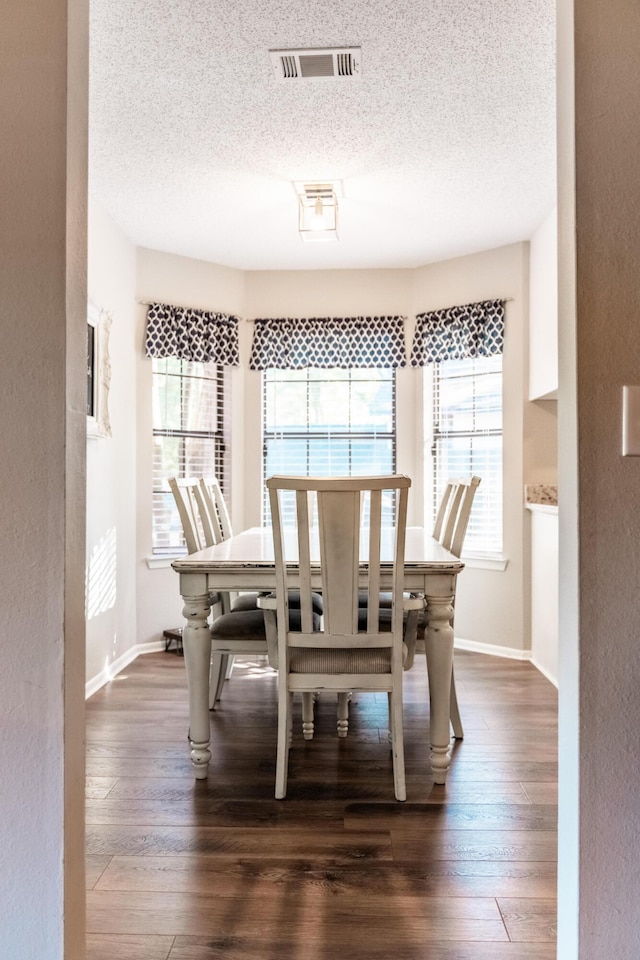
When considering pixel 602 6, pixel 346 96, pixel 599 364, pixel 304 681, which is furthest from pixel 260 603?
pixel 346 96

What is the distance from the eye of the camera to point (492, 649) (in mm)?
4273

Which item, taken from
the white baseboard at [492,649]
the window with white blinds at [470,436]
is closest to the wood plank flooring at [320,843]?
the white baseboard at [492,649]

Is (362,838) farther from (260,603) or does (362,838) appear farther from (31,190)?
(31,190)

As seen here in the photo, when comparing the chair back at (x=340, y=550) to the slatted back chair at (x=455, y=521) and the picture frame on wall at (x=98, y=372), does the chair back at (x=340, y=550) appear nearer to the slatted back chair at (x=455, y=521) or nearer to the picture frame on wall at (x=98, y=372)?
the slatted back chair at (x=455, y=521)

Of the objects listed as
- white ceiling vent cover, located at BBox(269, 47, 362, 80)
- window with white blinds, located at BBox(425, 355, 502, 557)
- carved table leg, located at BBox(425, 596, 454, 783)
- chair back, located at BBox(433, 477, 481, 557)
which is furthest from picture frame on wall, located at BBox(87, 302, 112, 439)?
window with white blinds, located at BBox(425, 355, 502, 557)

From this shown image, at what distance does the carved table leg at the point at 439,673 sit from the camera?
2.33 meters

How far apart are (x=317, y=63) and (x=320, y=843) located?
8.89 feet

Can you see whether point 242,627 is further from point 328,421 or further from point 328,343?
point 328,343

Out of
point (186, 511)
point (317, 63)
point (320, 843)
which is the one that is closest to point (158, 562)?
point (186, 511)

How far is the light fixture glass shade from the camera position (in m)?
3.46

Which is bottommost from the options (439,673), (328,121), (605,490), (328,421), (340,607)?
(439,673)

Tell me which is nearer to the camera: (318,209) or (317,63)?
(317,63)

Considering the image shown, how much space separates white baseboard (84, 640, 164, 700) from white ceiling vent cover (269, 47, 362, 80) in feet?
9.84

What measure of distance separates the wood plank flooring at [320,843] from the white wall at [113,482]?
2.52 ft
